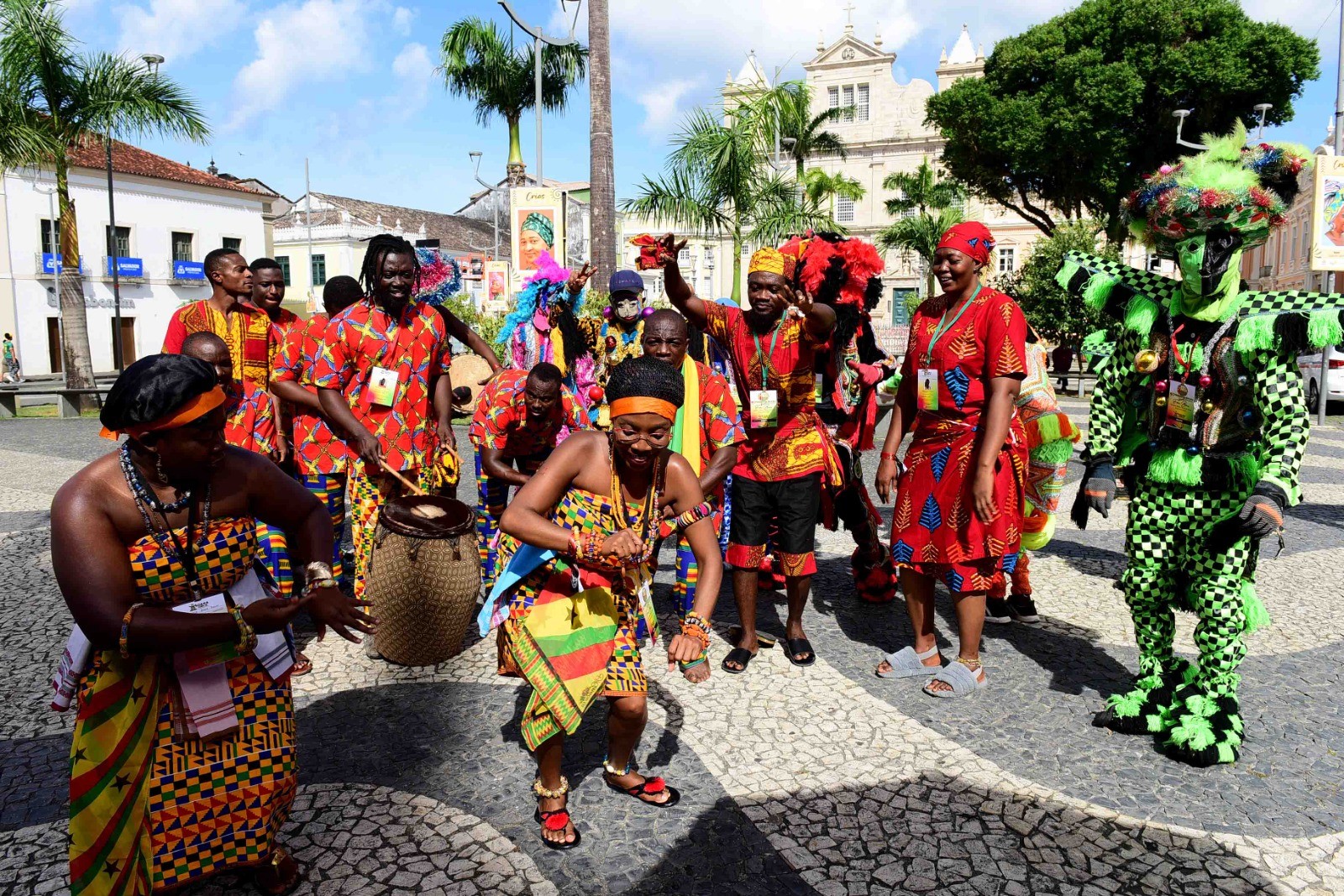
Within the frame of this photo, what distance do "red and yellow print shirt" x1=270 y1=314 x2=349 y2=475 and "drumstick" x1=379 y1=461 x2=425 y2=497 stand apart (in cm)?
42

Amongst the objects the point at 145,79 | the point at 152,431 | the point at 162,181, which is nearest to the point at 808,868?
the point at 152,431

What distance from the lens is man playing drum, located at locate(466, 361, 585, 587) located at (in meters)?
5.04

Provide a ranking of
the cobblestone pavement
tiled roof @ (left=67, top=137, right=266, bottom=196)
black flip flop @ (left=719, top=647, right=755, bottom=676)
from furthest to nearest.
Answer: tiled roof @ (left=67, top=137, right=266, bottom=196) → black flip flop @ (left=719, top=647, right=755, bottom=676) → the cobblestone pavement

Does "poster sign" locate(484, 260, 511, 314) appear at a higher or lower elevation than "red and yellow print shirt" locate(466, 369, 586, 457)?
higher

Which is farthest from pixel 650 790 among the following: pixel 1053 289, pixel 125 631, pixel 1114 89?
pixel 1114 89

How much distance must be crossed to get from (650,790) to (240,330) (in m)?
3.74

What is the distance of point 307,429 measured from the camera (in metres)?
4.79

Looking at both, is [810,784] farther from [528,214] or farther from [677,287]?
[528,214]

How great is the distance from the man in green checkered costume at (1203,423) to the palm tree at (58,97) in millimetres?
20098

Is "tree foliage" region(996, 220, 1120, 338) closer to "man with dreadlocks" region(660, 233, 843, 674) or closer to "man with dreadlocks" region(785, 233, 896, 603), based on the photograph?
"man with dreadlocks" region(785, 233, 896, 603)

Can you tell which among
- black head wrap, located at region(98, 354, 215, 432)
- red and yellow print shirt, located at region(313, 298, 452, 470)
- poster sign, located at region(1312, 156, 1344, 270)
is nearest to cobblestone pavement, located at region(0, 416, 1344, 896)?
red and yellow print shirt, located at region(313, 298, 452, 470)

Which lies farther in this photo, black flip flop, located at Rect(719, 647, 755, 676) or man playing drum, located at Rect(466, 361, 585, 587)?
man playing drum, located at Rect(466, 361, 585, 587)

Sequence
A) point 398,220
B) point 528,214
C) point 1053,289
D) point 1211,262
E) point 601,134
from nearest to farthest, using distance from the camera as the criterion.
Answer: point 1211,262, point 601,134, point 528,214, point 1053,289, point 398,220

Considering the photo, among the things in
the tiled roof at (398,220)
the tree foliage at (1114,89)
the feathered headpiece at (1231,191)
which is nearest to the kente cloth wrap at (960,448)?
the feathered headpiece at (1231,191)
